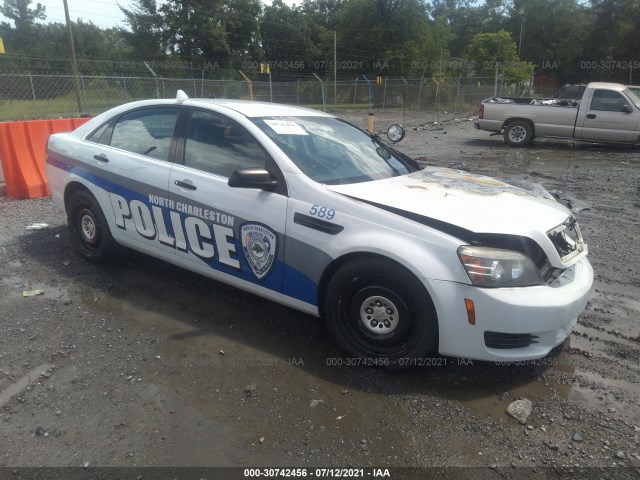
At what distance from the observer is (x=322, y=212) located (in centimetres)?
332

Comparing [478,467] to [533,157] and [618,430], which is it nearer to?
[618,430]

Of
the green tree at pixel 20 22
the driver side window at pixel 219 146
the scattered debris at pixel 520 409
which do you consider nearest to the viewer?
the scattered debris at pixel 520 409

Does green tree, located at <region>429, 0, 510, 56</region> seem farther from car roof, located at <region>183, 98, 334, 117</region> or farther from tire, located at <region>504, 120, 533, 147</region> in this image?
car roof, located at <region>183, 98, 334, 117</region>

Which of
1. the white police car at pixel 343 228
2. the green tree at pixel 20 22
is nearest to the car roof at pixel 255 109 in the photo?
the white police car at pixel 343 228

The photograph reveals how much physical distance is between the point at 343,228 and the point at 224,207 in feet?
3.28

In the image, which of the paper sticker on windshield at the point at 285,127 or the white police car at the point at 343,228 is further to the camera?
the paper sticker on windshield at the point at 285,127

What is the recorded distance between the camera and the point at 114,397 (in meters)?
3.00

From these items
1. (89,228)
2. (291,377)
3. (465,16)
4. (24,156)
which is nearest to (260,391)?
(291,377)

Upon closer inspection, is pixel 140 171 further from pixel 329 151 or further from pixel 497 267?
pixel 497 267

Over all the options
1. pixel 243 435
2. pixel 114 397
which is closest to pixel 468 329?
pixel 243 435

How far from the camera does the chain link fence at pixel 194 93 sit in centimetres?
1941

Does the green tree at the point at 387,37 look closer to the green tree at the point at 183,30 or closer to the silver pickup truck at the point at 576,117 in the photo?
the green tree at the point at 183,30

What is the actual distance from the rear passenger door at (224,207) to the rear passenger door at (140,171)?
170 millimetres

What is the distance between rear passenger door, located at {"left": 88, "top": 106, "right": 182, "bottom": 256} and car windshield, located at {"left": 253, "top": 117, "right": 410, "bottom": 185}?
0.96m
